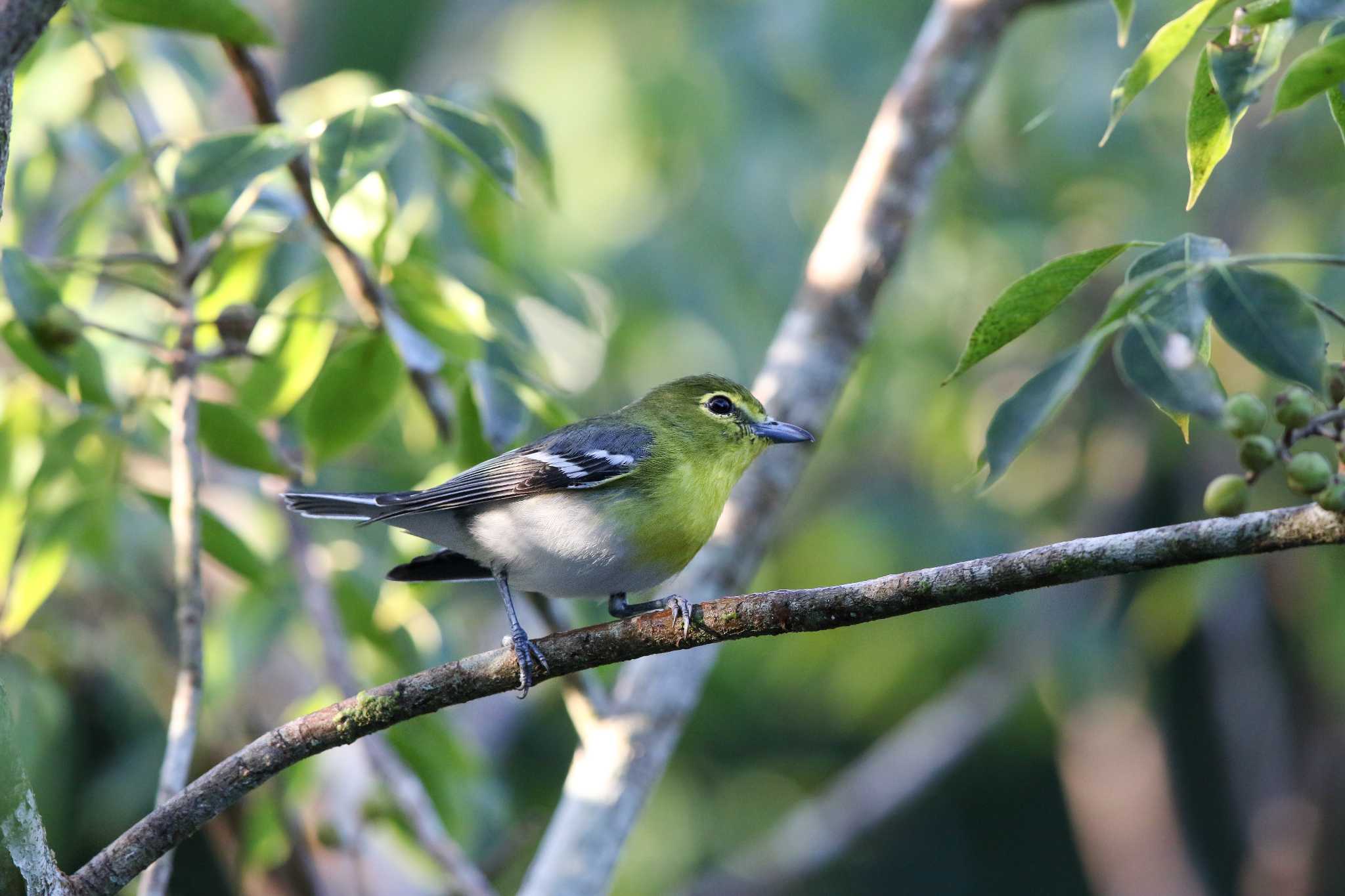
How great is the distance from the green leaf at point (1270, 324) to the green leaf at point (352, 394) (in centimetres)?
224

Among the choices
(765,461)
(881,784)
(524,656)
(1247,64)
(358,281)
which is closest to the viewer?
(1247,64)

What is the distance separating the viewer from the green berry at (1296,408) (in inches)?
66.4

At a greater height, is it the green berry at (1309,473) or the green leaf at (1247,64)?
the green leaf at (1247,64)

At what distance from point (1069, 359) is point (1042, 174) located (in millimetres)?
6045

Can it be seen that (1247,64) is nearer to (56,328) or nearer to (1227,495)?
(1227,495)

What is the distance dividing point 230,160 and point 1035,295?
6.41 feet

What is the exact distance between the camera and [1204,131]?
204 centimetres

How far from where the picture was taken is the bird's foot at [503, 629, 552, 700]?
2277mm

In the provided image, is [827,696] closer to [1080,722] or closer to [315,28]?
[1080,722]

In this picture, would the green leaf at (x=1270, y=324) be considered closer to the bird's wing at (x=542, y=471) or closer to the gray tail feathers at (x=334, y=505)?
the bird's wing at (x=542, y=471)

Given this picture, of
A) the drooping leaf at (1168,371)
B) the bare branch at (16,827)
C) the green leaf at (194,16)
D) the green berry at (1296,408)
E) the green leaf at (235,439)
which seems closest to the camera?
the drooping leaf at (1168,371)

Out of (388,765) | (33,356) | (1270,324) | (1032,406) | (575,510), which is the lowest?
(388,765)

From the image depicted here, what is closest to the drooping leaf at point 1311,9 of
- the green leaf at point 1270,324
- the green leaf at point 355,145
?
the green leaf at point 1270,324

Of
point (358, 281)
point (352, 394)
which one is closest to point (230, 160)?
point (358, 281)
